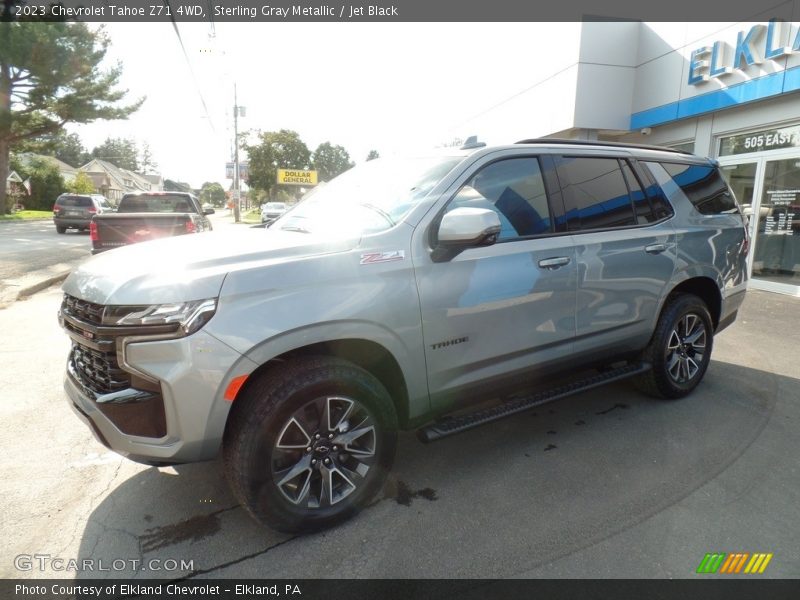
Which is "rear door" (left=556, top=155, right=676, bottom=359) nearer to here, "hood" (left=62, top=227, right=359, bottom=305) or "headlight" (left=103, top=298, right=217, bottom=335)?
"hood" (left=62, top=227, right=359, bottom=305)

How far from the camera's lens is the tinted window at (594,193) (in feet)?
11.1

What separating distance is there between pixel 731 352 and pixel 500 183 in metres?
4.14

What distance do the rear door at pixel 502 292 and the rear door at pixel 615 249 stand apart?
15cm

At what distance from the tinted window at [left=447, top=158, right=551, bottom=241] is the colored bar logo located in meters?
1.91

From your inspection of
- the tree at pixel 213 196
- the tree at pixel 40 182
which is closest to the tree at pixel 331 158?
the tree at pixel 213 196

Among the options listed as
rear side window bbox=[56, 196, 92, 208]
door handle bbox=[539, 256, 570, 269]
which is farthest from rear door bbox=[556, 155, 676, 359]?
rear side window bbox=[56, 196, 92, 208]

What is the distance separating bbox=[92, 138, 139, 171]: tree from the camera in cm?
11412

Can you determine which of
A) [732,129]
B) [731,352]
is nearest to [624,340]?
[731,352]

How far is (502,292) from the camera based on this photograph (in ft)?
9.50

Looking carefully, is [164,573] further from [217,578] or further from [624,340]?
[624,340]

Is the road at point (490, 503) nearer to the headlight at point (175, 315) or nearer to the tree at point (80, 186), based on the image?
the headlight at point (175, 315)

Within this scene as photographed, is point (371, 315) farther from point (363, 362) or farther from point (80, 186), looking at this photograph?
point (80, 186)

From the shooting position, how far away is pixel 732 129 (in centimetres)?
991

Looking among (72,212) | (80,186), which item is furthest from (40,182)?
(72,212)
